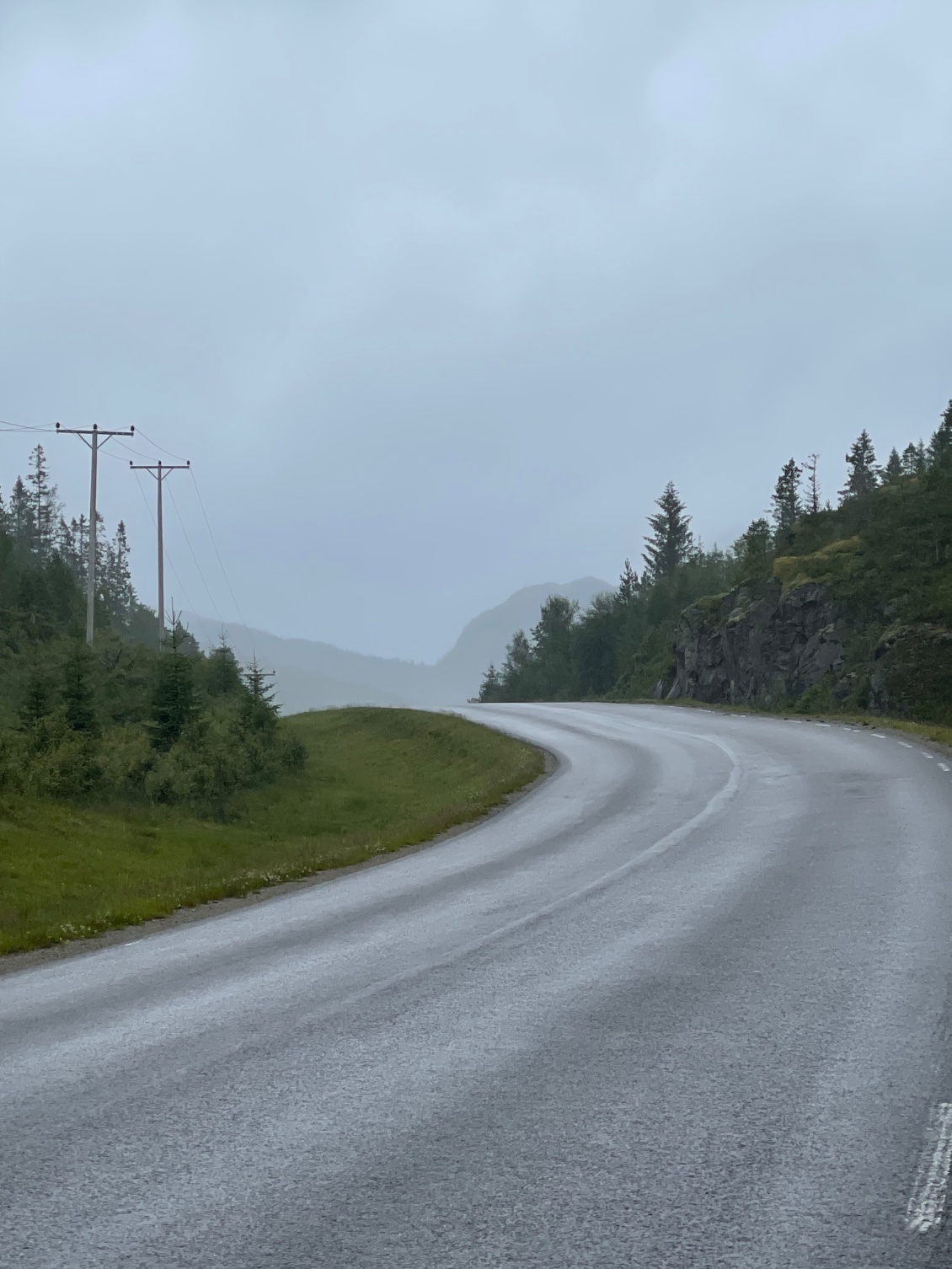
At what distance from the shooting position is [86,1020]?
23.9 ft

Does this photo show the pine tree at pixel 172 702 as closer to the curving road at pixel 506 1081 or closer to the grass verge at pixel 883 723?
the grass verge at pixel 883 723

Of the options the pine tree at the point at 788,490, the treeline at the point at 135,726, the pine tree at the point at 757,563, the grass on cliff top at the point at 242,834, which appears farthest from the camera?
the pine tree at the point at 788,490

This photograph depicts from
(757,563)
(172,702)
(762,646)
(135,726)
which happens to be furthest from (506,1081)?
(757,563)

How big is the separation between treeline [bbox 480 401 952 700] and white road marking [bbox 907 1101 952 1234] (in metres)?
44.3

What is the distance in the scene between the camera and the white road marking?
4094 millimetres

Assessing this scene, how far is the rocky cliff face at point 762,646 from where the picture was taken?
54.1 metres

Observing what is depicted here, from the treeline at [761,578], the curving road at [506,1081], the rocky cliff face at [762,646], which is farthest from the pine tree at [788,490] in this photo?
the curving road at [506,1081]

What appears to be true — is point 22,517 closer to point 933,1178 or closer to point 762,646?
point 762,646

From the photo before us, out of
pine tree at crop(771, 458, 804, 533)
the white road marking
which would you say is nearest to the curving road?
the white road marking

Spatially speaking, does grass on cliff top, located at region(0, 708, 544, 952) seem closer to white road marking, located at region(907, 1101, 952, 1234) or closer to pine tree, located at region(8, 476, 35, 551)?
white road marking, located at region(907, 1101, 952, 1234)

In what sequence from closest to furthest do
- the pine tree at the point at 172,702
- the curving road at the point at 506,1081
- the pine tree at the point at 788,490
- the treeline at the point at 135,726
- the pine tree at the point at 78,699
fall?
the curving road at the point at 506,1081 → the treeline at the point at 135,726 → the pine tree at the point at 78,699 → the pine tree at the point at 172,702 → the pine tree at the point at 788,490

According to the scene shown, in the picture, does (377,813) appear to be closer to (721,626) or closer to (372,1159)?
(372,1159)

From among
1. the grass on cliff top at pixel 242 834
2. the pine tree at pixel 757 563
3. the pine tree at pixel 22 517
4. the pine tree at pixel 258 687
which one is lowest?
the grass on cliff top at pixel 242 834

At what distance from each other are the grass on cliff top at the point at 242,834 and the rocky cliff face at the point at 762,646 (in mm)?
19988
